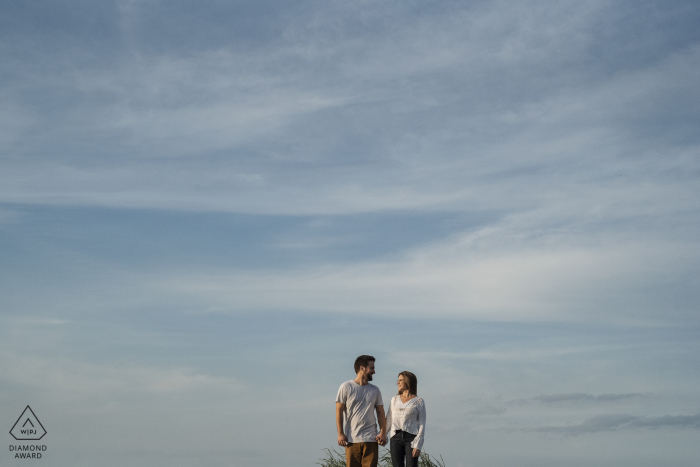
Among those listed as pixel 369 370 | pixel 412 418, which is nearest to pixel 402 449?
pixel 412 418

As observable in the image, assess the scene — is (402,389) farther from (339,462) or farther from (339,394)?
(339,462)

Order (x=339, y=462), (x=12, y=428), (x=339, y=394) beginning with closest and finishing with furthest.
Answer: (x=339, y=394)
(x=339, y=462)
(x=12, y=428)

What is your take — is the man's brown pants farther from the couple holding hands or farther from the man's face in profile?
the man's face in profile

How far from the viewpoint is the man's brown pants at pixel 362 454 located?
9578mm

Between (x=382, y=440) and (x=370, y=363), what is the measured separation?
121 centimetres

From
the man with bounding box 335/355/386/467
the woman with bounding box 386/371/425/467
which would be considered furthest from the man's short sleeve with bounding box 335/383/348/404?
the woman with bounding box 386/371/425/467

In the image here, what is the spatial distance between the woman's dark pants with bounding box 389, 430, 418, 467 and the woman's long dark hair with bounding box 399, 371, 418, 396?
652 mm

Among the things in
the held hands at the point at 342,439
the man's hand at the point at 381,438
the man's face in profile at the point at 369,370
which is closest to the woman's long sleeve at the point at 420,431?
the man's hand at the point at 381,438

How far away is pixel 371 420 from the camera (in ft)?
31.6

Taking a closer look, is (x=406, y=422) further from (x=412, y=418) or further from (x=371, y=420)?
(x=371, y=420)

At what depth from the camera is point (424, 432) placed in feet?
32.2

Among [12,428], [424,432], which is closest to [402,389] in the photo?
[424,432]

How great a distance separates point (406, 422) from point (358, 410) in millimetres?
831

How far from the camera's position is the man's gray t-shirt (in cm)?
958
